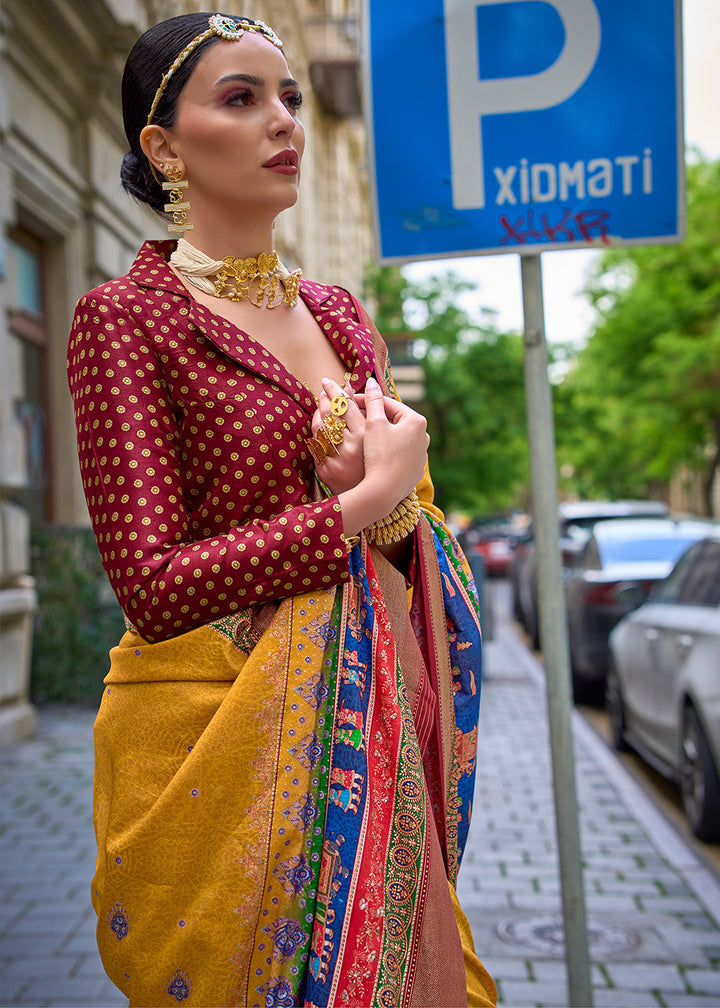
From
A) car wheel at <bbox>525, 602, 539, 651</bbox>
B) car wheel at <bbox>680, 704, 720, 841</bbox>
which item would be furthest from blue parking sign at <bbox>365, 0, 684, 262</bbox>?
car wheel at <bbox>525, 602, 539, 651</bbox>

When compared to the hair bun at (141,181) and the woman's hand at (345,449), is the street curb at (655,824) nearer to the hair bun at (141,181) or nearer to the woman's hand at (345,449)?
the woman's hand at (345,449)

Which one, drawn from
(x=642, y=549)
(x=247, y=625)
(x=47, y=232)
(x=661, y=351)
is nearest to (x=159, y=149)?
(x=247, y=625)

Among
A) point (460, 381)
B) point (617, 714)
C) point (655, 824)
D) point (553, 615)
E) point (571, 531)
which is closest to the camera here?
point (553, 615)

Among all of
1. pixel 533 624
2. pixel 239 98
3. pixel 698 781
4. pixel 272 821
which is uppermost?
pixel 239 98

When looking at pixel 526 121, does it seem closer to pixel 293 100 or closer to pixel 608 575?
pixel 293 100

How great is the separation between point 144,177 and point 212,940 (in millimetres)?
1169

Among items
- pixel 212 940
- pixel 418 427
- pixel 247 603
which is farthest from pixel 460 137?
pixel 212 940

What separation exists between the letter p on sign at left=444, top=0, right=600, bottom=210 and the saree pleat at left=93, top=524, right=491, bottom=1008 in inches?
64.8

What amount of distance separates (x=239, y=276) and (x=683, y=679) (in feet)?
15.1

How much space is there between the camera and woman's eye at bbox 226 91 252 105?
5.18 ft

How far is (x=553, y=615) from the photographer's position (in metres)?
2.93

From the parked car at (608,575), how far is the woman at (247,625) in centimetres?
753

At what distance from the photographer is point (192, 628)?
146 centimetres

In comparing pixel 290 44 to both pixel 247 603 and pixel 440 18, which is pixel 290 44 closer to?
pixel 440 18
